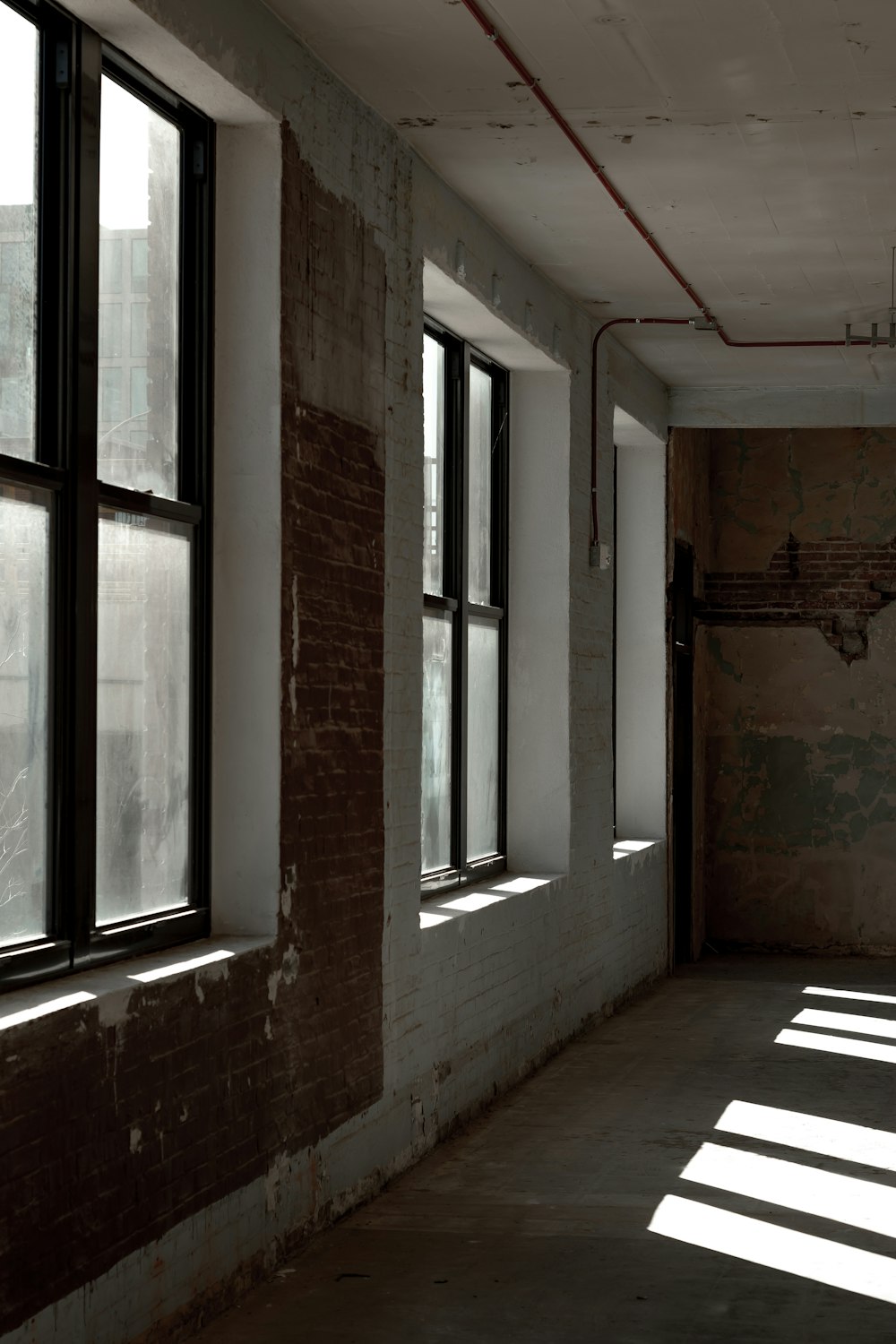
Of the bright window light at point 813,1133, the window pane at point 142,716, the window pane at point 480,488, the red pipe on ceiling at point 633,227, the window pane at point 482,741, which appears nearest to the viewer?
the window pane at point 142,716

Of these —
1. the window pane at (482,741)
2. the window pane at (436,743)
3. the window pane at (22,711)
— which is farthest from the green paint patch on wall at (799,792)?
the window pane at (22,711)

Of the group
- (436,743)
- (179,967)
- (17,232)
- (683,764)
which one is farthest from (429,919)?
(683,764)

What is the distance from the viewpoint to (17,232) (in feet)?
11.4

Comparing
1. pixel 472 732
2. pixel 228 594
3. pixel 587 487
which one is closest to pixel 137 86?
pixel 228 594

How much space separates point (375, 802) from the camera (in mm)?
5199

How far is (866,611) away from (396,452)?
695 centimetres

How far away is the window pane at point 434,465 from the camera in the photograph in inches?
261

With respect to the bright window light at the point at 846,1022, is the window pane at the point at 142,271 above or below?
above

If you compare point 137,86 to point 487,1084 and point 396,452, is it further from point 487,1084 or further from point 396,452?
point 487,1084

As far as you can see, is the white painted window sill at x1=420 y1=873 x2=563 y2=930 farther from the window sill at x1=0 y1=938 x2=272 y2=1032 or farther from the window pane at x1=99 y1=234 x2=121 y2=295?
the window pane at x1=99 y1=234 x2=121 y2=295

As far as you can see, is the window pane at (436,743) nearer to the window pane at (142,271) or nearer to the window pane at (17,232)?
the window pane at (142,271)

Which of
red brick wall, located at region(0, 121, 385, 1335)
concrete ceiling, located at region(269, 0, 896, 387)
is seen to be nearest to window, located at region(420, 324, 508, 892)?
concrete ceiling, located at region(269, 0, 896, 387)

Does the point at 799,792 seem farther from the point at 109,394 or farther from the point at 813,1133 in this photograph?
the point at 109,394

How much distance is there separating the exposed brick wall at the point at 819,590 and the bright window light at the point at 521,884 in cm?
483
